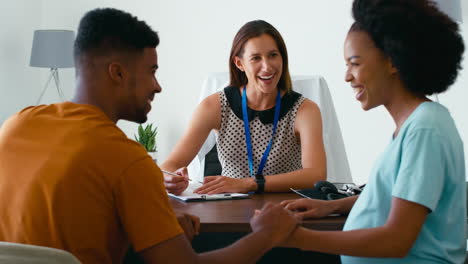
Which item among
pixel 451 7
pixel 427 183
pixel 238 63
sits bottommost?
pixel 427 183

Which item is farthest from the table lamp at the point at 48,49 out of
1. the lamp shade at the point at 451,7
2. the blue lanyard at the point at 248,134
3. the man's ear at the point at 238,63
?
the lamp shade at the point at 451,7

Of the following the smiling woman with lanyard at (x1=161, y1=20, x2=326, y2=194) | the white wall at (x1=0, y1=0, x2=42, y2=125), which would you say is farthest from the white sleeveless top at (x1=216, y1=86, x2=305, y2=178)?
the white wall at (x1=0, y1=0, x2=42, y2=125)

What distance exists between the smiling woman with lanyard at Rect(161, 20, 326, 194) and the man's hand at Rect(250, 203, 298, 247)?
3.38ft

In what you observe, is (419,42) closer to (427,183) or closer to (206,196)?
(427,183)

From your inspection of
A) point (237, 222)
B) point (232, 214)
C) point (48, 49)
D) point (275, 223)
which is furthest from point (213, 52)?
point (275, 223)

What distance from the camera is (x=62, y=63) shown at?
473 centimetres

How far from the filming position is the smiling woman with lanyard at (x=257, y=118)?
254 centimetres

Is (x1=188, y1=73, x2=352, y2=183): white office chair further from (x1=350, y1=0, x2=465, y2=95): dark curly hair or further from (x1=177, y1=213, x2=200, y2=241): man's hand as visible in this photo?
(x1=350, y1=0, x2=465, y2=95): dark curly hair

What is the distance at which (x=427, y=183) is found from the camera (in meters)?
1.21

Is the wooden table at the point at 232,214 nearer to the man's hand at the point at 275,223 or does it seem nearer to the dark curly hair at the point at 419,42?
the man's hand at the point at 275,223

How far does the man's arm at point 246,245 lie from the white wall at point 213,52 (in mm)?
2862

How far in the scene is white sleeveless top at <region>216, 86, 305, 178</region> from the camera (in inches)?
100

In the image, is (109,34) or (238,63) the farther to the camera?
(238,63)

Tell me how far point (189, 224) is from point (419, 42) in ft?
2.27
